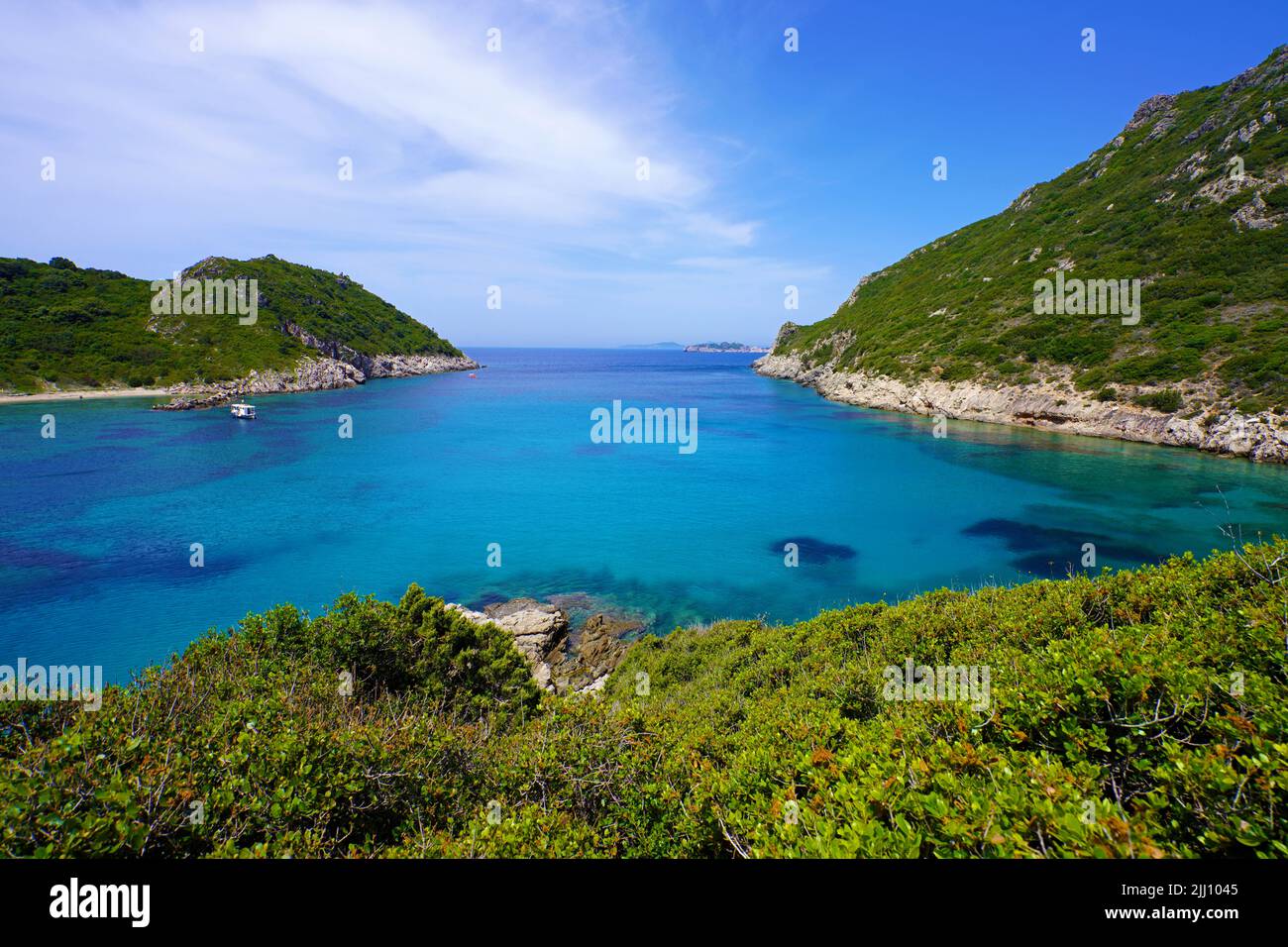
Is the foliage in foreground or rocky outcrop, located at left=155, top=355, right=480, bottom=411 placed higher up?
rocky outcrop, located at left=155, top=355, right=480, bottom=411

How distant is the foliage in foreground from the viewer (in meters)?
3.50

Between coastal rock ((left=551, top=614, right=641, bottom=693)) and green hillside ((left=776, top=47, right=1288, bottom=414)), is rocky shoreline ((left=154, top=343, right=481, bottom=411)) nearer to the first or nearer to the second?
coastal rock ((left=551, top=614, right=641, bottom=693))

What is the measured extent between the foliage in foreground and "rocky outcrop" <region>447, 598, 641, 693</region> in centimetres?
637

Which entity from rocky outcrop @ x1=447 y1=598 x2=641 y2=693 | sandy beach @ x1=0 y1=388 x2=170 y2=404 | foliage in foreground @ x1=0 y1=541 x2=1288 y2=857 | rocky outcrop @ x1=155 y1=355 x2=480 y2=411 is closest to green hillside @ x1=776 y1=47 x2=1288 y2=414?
rocky outcrop @ x1=447 y1=598 x2=641 y2=693

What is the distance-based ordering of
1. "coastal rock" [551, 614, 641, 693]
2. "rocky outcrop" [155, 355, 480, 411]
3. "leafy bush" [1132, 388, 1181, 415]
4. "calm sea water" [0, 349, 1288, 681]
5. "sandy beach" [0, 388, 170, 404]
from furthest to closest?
"rocky outcrop" [155, 355, 480, 411], "sandy beach" [0, 388, 170, 404], "leafy bush" [1132, 388, 1181, 415], "calm sea water" [0, 349, 1288, 681], "coastal rock" [551, 614, 641, 693]

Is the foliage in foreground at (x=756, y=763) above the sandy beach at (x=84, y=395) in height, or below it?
below

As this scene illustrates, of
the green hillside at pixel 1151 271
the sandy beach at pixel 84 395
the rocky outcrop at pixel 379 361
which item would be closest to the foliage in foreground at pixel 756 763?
the green hillside at pixel 1151 271

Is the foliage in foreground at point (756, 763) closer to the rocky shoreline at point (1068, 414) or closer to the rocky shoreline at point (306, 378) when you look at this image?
the rocky shoreline at point (1068, 414)

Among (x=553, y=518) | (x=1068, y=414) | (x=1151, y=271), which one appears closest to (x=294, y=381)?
(x=553, y=518)

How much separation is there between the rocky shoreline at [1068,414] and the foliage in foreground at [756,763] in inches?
1665

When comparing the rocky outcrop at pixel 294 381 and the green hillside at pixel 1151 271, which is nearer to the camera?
the green hillside at pixel 1151 271

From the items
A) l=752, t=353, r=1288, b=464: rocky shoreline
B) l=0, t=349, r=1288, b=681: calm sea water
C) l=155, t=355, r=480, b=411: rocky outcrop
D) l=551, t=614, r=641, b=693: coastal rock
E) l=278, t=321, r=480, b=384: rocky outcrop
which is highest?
l=278, t=321, r=480, b=384: rocky outcrop

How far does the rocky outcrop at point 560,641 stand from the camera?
14898mm
